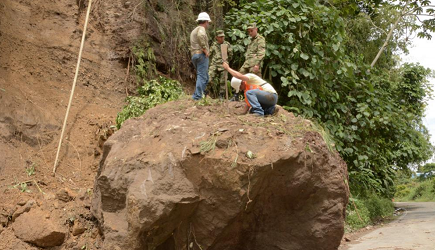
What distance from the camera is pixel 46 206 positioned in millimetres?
6684

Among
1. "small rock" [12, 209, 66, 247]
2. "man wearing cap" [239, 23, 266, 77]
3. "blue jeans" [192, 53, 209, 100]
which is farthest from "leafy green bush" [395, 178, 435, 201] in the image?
"small rock" [12, 209, 66, 247]

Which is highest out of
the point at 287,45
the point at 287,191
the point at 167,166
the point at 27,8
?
the point at 27,8

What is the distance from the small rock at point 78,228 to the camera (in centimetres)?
654

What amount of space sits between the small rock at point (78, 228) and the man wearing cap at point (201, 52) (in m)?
2.68

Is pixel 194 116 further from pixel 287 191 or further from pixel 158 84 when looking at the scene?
pixel 158 84

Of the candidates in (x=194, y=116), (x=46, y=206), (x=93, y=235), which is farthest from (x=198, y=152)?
(x=46, y=206)

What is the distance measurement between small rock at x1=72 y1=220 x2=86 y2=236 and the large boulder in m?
0.53

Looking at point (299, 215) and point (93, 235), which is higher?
point (299, 215)

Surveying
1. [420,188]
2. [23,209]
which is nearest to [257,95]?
[23,209]

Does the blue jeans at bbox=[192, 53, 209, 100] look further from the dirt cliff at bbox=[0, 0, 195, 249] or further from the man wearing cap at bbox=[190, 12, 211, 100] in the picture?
the dirt cliff at bbox=[0, 0, 195, 249]

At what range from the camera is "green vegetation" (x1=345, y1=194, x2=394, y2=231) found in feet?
38.2

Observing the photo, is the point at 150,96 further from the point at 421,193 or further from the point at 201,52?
the point at 421,193

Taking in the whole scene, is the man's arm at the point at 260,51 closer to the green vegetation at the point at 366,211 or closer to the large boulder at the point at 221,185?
the large boulder at the point at 221,185

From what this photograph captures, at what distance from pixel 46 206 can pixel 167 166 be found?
8.56 ft
